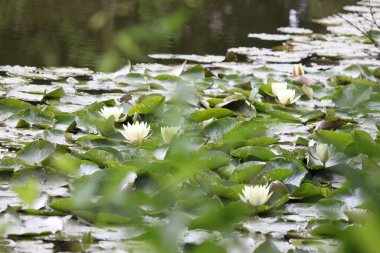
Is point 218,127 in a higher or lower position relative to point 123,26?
higher

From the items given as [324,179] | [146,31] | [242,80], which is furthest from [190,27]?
[146,31]

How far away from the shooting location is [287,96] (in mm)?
2965

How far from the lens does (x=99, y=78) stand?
3350 millimetres

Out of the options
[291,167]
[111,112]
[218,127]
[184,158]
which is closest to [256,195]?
[291,167]

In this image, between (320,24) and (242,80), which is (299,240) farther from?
(320,24)

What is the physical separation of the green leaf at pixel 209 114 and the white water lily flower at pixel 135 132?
0.34 metres

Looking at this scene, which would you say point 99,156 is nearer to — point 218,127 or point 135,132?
point 135,132

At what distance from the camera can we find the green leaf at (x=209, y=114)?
8.59ft

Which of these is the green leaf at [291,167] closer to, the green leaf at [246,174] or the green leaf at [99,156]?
the green leaf at [246,174]

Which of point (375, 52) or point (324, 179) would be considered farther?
point (375, 52)

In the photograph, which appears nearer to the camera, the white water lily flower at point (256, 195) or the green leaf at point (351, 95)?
the white water lily flower at point (256, 195)

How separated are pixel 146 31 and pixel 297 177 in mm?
1425

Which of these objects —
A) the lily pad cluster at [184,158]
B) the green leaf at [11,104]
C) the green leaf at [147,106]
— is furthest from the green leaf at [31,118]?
the green leaf at [147,106]

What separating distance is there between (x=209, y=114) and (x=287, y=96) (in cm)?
45
